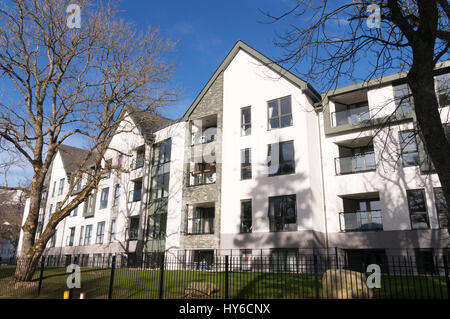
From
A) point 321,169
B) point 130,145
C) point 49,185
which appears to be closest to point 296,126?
point 321,169

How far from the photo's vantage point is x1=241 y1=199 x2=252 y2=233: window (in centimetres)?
2294

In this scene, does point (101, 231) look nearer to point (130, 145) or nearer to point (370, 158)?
point (130, 145)

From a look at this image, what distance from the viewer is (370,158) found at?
2158 centimetres

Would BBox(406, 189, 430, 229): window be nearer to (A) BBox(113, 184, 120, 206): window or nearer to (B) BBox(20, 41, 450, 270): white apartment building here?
(B) BBox(20, 41, 450, 270): white apartment building

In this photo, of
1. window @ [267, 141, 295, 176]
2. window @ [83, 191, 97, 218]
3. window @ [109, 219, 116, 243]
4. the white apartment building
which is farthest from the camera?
window @ [83, 191, 97, 218]

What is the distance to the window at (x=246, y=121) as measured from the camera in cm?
2514

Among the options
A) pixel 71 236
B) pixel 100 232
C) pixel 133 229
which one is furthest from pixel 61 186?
pixel 133 229

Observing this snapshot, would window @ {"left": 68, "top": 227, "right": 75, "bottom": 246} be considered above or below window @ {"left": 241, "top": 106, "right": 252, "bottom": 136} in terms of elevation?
below

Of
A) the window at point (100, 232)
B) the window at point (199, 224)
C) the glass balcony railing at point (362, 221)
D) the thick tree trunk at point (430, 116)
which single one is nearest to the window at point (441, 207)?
the glass balcony railing at point (362, 221)

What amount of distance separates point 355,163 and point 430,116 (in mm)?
15047

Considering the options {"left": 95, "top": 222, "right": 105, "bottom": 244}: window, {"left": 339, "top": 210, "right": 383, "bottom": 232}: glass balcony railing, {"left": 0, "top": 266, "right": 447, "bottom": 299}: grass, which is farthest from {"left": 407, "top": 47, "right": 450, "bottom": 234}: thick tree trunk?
{"left": 95, "top": 222, "right": 105, "bottom": 244}: window

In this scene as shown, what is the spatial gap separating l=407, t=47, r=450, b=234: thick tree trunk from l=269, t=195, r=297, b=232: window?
→ 553 inches

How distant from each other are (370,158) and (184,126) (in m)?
14.6

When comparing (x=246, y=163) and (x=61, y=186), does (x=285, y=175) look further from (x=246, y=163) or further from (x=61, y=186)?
(x=61, y=186)
